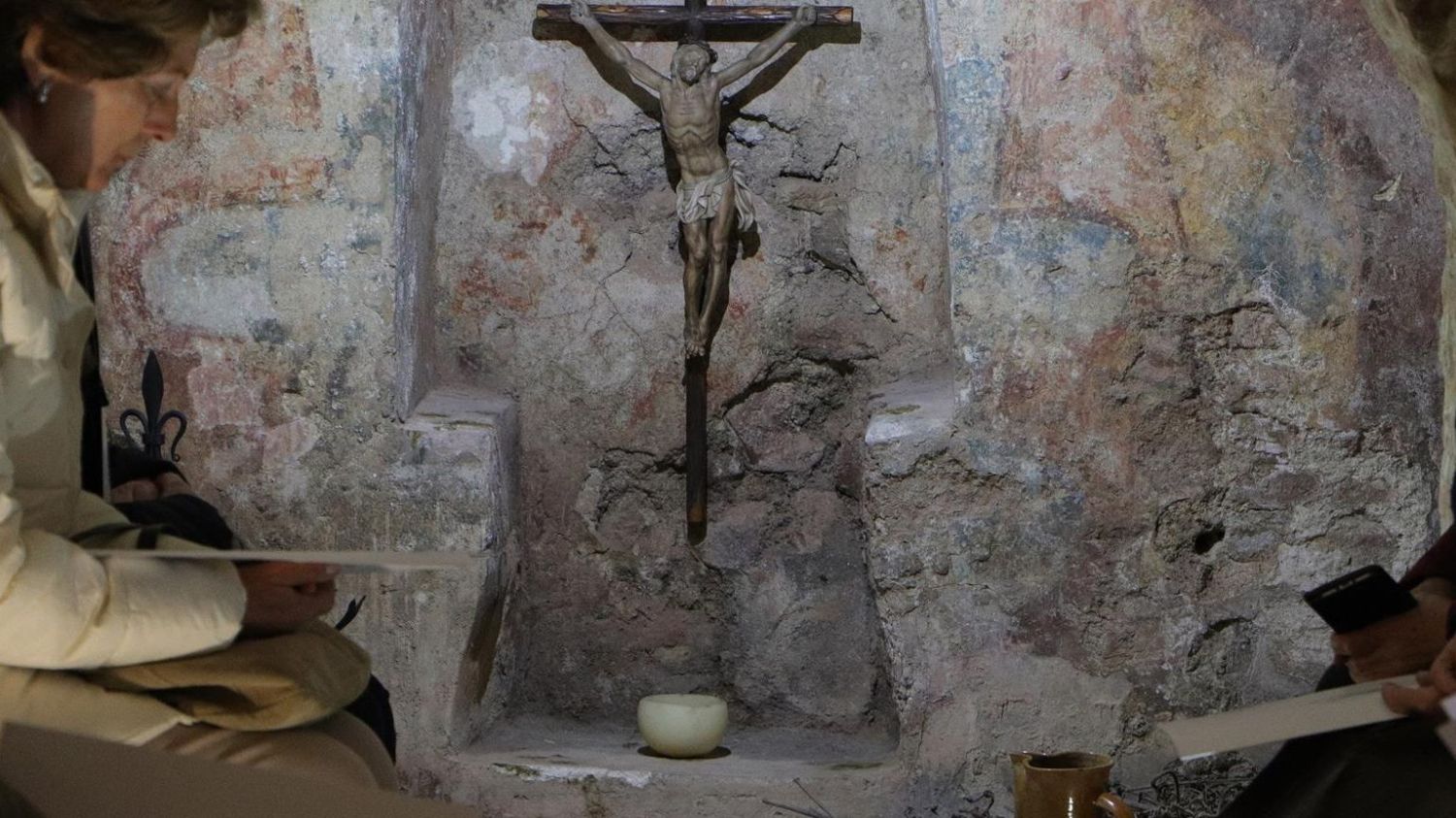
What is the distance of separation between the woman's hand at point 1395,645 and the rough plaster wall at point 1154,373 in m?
1.68

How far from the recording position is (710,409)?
4578 millimetres

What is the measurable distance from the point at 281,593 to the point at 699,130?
8.90 ft

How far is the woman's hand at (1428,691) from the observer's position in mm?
1954

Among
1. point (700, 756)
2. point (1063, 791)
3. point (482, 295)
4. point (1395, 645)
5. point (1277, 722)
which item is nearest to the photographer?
point (1277, 722)

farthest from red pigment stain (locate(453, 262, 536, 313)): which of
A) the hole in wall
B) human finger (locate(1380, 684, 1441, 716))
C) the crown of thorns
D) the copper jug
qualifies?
human finger (locate(1380, 684, 1441, 716))

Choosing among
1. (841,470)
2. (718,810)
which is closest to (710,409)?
(841,470)

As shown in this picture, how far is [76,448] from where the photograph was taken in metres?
1.77

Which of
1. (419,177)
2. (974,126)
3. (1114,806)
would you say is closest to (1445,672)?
(1114,806)

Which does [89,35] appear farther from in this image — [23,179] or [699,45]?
[699,45]

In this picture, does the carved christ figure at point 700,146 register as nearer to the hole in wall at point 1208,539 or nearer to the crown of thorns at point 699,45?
the crown of thorns at point 699,45

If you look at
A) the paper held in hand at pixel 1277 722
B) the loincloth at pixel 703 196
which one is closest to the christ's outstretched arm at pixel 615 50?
the loincloth at pixel 703 196

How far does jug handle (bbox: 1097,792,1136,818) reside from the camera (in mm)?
3047

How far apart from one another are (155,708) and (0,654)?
16 centimetres

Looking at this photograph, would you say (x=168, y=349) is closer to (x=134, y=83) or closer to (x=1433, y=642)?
(x=134, y=83)
